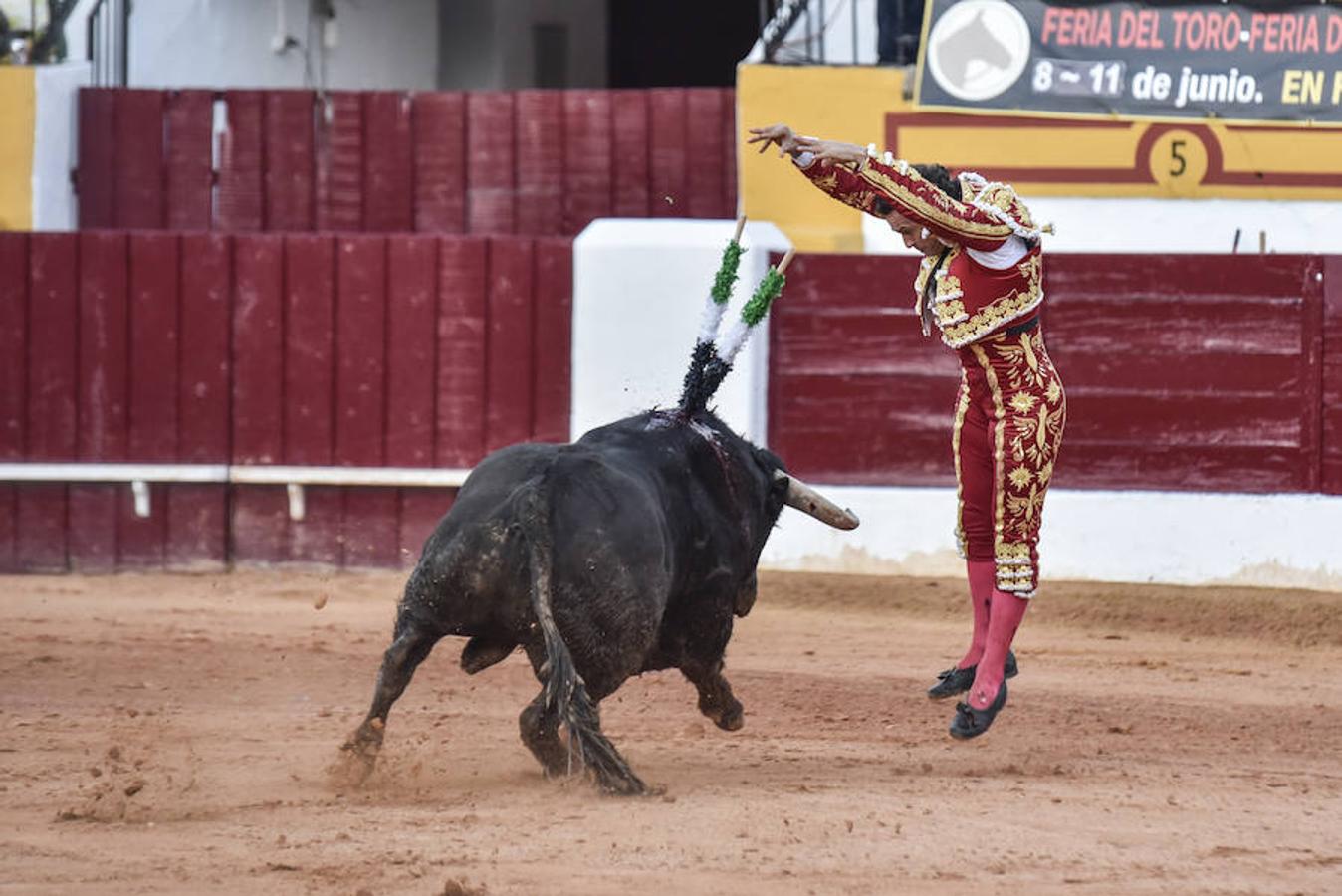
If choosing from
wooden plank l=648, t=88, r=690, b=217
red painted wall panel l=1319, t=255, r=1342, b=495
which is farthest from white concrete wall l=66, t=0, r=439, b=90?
red painted wall panel l=1319, t=255, r=1342, b=495

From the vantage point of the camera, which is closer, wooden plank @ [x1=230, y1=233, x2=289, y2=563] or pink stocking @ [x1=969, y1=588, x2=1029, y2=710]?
pink stocking @ [x1=969, y1=588, x2=1029, y2=710]

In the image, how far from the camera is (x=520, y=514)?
4473 mm

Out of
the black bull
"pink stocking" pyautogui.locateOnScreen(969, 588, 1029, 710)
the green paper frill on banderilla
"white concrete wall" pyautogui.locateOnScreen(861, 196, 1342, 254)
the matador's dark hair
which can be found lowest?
"pink stocking" pyautogui.locateOnScreen(969, 588, 1029, 710)

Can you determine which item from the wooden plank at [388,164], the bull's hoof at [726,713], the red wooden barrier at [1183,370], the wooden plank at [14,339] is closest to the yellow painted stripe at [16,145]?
the wooden plank at [14,339]

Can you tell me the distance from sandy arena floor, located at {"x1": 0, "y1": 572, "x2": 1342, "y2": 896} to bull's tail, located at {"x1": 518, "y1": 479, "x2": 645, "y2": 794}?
70 millimetres

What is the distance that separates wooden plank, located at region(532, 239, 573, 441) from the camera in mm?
8812

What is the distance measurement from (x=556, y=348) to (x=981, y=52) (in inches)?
83.9

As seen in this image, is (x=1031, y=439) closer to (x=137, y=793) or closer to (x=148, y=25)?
(x=137, y=793)

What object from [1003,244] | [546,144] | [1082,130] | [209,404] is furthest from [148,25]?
[1003,244]

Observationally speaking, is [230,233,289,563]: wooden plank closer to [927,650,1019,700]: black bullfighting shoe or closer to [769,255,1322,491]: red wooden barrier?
[769,255,1322,491]: red wooden barrier

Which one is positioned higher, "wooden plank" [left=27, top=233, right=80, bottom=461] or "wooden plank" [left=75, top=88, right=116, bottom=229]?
"wooden plank" [left=75, top=88, right=116, bottom=229]

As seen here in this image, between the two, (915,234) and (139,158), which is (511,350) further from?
(915,234)

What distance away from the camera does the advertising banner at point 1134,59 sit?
8969mm

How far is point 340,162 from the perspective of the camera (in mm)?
10430
